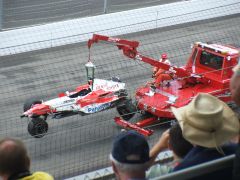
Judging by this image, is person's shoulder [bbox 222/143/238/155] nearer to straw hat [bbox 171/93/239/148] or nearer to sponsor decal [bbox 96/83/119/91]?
straw hat [bbox 171/93/239/148]

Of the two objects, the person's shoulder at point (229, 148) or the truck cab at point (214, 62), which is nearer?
the person's shoulder at point (229, 148)

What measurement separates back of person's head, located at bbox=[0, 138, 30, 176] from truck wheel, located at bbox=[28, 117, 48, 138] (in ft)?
22.0

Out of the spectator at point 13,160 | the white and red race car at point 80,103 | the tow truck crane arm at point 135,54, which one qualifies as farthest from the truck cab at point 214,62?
the spectator at point 13,160

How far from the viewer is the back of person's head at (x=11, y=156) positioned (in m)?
4.55

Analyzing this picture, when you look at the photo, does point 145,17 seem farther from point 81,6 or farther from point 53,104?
point 53,104

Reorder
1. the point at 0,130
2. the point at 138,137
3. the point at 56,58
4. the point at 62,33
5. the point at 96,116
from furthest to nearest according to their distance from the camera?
the point at 62,33
the point at 56,58
the point at 96,116
the point at 0,130
the point at 138,137

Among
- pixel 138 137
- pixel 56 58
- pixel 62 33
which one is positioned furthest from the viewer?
pixel 62 33

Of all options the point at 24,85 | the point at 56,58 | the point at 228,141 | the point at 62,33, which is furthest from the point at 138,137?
the point at 62,33

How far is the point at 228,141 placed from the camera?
4633 mm

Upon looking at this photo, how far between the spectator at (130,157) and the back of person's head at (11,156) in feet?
2.22

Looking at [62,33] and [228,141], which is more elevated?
[228,141]

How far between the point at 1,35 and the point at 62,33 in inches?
69.7

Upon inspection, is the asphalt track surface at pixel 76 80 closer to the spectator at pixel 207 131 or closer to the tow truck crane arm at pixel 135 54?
the tow truck crane arm at pixel 135 54

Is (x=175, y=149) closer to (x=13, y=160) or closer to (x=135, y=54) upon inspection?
(x=13, y=160)
